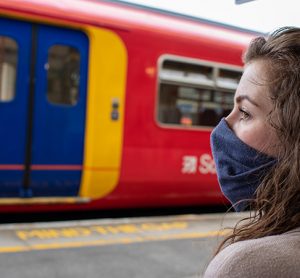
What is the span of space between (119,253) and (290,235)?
3.27 m

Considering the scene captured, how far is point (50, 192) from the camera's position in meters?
5.14

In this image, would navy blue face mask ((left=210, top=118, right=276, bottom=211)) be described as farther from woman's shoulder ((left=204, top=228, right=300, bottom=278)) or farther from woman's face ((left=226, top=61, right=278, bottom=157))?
woman's shoulder ((left=204, top=228, right=300, bottom=278))

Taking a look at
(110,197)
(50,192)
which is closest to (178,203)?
(110,197)

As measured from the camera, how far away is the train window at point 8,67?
192 inches

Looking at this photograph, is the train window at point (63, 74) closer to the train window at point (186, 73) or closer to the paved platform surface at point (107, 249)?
the train window at point (186, 73)

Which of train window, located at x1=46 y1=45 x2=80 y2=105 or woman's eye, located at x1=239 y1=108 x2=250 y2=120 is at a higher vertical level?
woman's eye, located at x1=239 y1=108 x2=250 y2=120


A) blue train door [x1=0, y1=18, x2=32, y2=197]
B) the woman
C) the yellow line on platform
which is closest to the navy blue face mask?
the woman

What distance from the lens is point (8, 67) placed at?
194 inches

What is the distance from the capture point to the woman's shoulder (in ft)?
2.51

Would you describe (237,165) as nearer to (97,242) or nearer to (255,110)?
(255,110)

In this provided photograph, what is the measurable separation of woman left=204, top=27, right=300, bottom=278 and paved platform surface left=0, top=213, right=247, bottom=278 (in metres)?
1.89

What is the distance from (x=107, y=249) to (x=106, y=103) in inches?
72.5

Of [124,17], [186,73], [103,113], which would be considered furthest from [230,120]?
[186,73]

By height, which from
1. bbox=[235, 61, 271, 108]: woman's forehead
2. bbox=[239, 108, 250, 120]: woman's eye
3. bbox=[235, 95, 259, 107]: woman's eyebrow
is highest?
bbox=[235, 61, 271, 108]: woman's forehead
